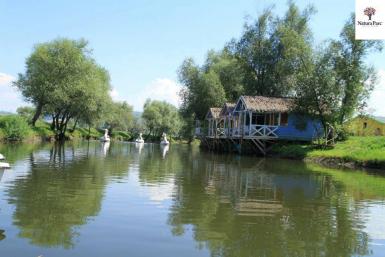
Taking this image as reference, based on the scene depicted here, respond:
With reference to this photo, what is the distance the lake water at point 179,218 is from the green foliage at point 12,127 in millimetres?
36453

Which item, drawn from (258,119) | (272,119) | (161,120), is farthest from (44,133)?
(161,120)

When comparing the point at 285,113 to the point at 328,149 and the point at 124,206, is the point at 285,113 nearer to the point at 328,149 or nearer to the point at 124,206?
the point at 328,149

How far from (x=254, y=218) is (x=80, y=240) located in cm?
486

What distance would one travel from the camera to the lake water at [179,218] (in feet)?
29.3

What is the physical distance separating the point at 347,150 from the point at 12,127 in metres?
36.4

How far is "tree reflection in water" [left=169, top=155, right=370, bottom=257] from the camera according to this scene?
9375 mm

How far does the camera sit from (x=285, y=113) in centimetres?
4900

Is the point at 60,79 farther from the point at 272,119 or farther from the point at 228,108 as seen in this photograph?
the point at 272,119

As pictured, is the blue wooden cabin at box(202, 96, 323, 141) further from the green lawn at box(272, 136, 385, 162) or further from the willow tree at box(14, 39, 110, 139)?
the willow tree at box(14, 39, 110, 139)

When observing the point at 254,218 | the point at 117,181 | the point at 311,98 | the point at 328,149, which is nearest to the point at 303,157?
the point at 328,149

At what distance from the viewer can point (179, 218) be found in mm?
11695

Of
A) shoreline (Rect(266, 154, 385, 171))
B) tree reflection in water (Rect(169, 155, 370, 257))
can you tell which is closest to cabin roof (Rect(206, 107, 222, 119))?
shoreline (Rect(266, 154, 385, 171))

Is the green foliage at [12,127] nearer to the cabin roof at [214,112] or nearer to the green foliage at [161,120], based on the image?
the cabin roof at [214,112]

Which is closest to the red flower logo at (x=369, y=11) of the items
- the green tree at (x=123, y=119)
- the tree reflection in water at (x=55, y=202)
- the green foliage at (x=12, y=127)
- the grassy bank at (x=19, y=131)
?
the tree reflection in water at (x=55, y=202)
